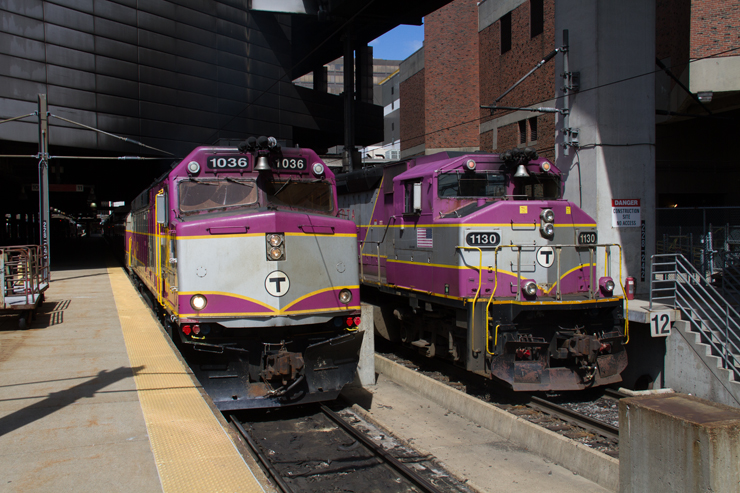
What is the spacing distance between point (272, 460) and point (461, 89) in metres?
30.8

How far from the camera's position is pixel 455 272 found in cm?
862

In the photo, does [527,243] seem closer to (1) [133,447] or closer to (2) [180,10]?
(1) [133,447]

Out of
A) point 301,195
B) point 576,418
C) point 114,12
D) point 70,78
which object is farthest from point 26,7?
point 576,418

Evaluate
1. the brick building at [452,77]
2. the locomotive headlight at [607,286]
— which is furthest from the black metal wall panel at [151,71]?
the locomotive headlight at [607,286]

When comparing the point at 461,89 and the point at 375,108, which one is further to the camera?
the point at 375,108

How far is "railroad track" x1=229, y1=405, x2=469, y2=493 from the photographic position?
567 cm

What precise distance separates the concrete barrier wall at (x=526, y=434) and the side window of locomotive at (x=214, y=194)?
4323 millimetres

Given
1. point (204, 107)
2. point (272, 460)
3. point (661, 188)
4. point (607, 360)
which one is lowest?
point (272, 460)

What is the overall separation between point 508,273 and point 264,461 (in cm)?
469

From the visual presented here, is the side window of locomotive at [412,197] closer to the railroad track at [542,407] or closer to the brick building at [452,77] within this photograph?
the railroad track at [542,407]

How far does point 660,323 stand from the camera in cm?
978

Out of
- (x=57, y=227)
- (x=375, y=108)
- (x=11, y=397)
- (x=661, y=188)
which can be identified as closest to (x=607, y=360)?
(x=11, y=397)

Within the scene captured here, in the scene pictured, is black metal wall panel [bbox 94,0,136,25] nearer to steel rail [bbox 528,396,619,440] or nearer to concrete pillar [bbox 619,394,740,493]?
steel rail [bbox 528,396,619,440]

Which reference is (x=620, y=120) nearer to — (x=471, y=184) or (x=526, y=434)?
(x=471, y=184)
